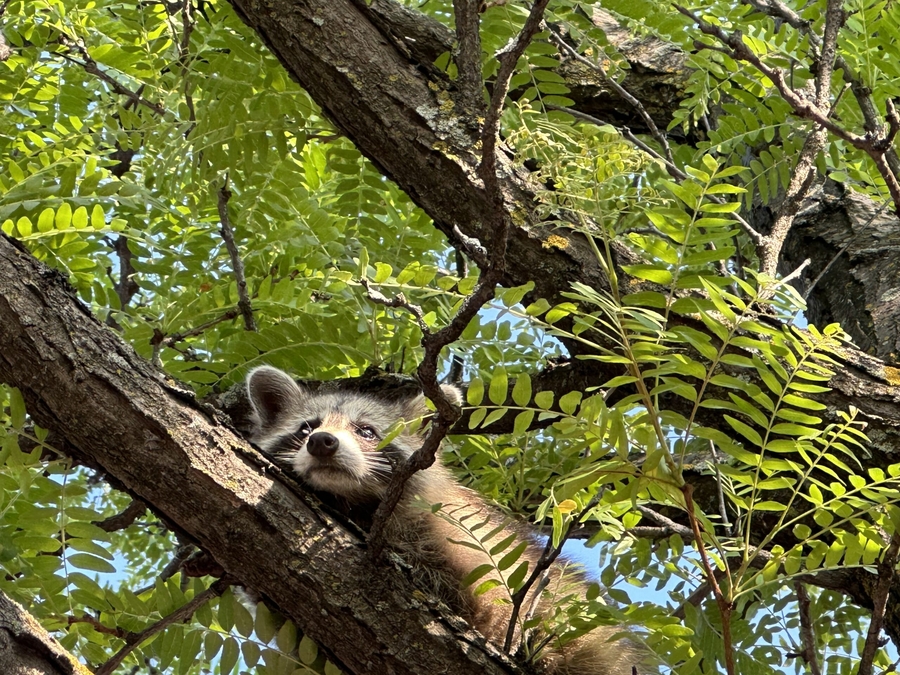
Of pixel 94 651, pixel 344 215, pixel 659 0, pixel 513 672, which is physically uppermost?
pixel 659 0

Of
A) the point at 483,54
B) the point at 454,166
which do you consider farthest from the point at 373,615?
the point at 483,54

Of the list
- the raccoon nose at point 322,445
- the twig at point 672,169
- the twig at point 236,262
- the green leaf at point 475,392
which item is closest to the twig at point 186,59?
the twig at point 236,262

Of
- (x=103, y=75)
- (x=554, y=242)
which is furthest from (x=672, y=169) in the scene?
(x=103, y=75)

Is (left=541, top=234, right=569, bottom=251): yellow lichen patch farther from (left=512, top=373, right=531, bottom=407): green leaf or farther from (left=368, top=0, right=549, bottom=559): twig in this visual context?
(left=368, top=0, right=549, bottom=559): twig

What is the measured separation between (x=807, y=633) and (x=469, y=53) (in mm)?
2239

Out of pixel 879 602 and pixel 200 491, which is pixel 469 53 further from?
pixel 879 602

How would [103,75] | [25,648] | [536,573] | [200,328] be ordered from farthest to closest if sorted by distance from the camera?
[103,75]
[200,328]
[536,573]
[25,648]

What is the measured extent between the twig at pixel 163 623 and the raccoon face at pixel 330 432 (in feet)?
2.78

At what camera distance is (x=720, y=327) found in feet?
7.35

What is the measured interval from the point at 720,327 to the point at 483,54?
2.20m

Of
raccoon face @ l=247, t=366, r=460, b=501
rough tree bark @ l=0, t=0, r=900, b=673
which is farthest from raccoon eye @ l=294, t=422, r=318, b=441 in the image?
rough tree bark @ l=0, t=0, r=900, b=673

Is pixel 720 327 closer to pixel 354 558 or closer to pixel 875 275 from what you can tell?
pixel 354 558

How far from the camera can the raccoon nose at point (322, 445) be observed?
3.73 m

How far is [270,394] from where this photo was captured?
429 cm
